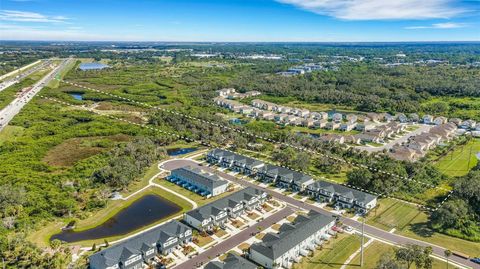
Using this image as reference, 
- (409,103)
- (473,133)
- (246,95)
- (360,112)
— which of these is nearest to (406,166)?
(473,133)

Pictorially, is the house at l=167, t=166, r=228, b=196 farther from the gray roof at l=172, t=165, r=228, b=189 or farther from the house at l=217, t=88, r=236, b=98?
the house at l=217, t=88, r=236, b=98

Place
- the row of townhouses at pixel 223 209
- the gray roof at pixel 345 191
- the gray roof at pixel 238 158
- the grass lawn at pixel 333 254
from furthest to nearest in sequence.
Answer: the gray roof at pixel 238 158 < the gray roof at pixel 345 191 < the row of townhouses at pixel 223 209 < the grass lawn at pixel 333 254

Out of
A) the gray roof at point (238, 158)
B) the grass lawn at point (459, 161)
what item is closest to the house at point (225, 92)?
the gray roof at point (238, 158)

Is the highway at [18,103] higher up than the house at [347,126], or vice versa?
the highway at [18,103]

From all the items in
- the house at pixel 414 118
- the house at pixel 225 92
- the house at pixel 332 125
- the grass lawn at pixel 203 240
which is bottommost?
the grass lawn at pixel 203 240

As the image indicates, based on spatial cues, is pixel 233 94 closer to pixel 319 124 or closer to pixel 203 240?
pixel 319 124

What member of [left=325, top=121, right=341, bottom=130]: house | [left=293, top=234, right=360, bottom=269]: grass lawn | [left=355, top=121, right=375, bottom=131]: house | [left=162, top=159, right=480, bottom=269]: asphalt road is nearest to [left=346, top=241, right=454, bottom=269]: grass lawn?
[left=293, top=234, right=360, bottom=269]: grass lawn

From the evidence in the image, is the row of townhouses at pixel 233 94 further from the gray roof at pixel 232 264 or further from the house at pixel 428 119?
the gray roof at pixel 232 264

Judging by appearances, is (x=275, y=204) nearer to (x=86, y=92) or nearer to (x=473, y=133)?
(x=473, y=133)
